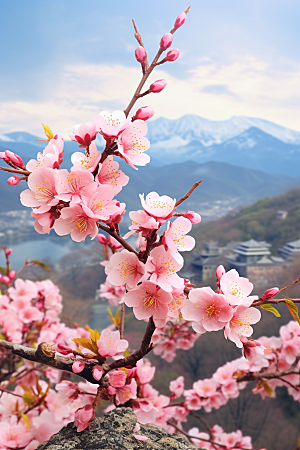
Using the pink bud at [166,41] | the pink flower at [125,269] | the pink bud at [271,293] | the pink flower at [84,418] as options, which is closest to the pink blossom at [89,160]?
the pink flower at [125,269]

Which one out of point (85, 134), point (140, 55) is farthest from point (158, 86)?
point (85, 134)

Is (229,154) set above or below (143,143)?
below

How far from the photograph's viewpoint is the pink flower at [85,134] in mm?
606

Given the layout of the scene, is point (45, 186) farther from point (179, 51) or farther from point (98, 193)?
point (179, 51)

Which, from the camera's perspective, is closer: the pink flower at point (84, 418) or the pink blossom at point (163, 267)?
the pink blossom at point (163, 267)

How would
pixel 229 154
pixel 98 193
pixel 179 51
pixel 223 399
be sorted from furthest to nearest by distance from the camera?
pixel 229 154 < pixel 223 399 < pixel 179 51 < pixel 98 193

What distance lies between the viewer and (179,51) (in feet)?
2.30

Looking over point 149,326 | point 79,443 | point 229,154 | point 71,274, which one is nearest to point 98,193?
point 149,326

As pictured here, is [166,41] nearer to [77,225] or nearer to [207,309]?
[77,225]

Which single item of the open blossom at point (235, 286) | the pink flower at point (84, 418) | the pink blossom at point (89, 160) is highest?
the pink blossom at point (89, 160)

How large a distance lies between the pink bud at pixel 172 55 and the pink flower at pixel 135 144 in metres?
0.18

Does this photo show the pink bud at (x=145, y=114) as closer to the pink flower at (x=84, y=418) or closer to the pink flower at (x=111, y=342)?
the pink flower at (x=111, y=342)

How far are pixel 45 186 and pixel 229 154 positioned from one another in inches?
2251

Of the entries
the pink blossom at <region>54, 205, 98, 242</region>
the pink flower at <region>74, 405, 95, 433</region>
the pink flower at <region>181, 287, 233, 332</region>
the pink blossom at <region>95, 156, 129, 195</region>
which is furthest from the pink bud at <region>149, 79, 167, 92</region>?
the pink flower at <region>74, 405, 95, 433</region>
